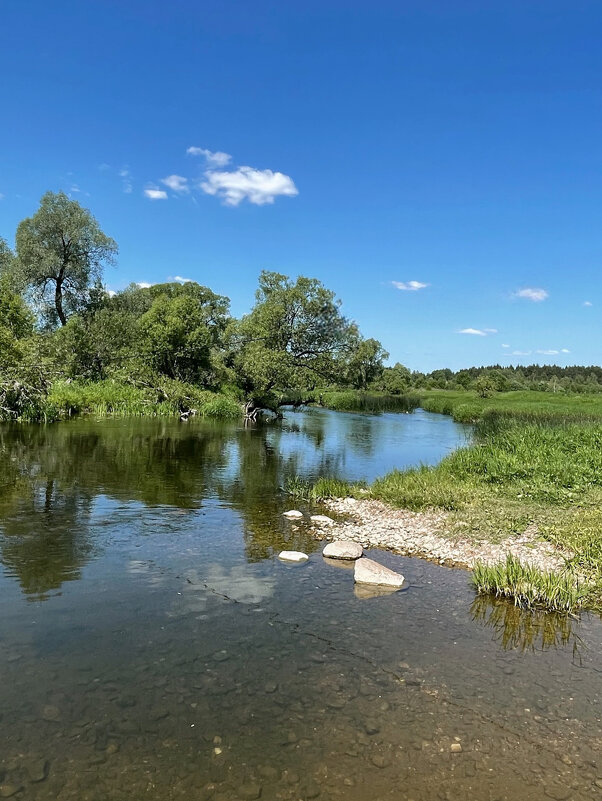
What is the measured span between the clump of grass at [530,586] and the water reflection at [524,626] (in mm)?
176

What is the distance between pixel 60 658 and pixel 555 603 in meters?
9.18

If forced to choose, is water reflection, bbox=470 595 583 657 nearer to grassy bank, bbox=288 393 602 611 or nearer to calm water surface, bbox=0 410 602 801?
calm water surface, bbox=0 410 602 801

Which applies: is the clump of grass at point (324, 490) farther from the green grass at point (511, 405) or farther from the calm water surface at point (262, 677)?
the green grass at point (511, 405)

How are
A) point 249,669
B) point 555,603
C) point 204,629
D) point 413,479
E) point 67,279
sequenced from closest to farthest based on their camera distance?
point 249,669, point 204,629, point 555,603, point 413,479, point 67,279

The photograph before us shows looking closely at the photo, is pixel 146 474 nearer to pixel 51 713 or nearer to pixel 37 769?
pixel 51 713

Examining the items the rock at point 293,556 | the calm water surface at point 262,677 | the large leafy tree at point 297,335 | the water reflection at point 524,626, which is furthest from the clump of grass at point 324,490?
the large leafy tree at point 297,335

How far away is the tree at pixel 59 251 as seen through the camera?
55375 mm

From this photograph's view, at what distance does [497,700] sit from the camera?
7.78 metres

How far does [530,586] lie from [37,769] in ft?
30.2

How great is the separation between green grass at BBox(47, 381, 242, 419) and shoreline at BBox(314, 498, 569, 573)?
33902 millimetres

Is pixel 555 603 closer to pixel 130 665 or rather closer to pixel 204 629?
pixel 204 629

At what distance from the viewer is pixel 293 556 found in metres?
13.5

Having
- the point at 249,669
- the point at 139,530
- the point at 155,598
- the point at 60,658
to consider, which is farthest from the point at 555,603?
the point at 139,530

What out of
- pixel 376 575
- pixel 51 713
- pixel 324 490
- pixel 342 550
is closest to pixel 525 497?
pixel 324 490
